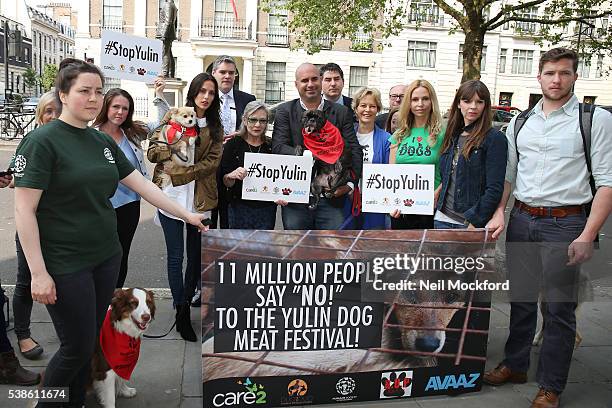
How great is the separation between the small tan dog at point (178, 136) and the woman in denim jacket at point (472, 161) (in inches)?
75.2

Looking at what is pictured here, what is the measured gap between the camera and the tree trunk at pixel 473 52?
1702 cm

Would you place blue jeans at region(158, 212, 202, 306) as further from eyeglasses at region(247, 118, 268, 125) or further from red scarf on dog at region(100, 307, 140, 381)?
red scarf on dog at region(100, 307, 140, 381)

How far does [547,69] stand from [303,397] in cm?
255

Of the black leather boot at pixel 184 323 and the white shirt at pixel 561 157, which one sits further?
the black leather boot at pixel 184 323

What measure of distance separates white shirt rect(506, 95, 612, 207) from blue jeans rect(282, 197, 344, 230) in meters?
1.43

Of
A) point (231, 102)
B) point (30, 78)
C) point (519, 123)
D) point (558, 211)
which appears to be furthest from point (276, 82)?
point (30, 78)

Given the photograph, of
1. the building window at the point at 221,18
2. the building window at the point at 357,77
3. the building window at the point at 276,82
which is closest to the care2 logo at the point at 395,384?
the building window at the point at 276,82

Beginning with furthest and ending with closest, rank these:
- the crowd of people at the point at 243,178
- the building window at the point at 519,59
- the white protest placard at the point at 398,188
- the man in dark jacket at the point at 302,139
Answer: the building window at the point at 519,59 < the man in dark jacket at the point at 302,139 < the white protest placard at the point at 398,188 < the crowd of people at the point at 243,178

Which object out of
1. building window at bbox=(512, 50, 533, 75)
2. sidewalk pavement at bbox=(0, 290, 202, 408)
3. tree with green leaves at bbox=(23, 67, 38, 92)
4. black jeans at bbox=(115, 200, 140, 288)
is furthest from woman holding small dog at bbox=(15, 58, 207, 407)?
tree with green leaves at bbox=(23, 67, 38, 92)

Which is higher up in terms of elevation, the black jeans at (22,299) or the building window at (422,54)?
the building window at (422,54)

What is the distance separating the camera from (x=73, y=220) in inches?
105

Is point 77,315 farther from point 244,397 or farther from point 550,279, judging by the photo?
point 550,279

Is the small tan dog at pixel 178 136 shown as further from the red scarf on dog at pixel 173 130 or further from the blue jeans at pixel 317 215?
the blue jeans at pixel 317 215

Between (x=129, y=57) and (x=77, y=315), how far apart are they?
402 centimetres
